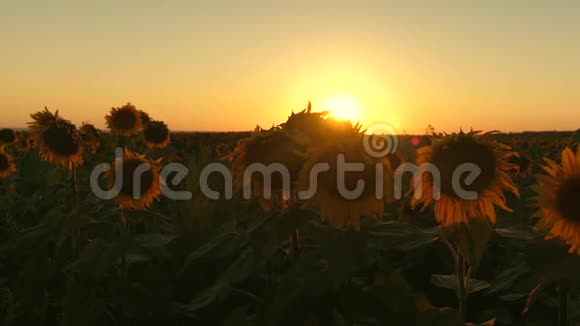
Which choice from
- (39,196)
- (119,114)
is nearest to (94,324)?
(39,196)

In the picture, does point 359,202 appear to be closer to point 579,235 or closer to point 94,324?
point 579,235

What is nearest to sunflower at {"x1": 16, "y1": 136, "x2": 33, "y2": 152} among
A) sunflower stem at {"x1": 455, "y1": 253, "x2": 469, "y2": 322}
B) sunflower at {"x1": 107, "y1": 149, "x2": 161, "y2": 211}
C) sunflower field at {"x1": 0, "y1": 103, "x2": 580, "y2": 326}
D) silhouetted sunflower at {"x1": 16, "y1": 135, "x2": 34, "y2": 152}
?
silhouetted sunflower at {"x1": 16, "y1": 135, "x2": 34, "y2": 152}

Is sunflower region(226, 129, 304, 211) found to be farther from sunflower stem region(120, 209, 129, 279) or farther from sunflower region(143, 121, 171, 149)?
sunflower region(143, 121, 171, 149)

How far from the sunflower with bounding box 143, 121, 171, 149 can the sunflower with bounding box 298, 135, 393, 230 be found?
9282 mm

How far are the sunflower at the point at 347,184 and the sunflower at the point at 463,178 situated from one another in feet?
0.78

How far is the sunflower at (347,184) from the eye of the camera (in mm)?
2492

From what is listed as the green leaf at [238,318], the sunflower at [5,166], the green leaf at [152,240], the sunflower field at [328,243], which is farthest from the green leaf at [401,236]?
the sunflower at [5,166]

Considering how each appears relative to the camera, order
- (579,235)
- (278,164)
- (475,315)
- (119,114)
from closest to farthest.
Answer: (579,235), (278,164), (475,315), (119,114)

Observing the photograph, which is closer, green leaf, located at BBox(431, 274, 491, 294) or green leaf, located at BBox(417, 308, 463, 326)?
green leaf, located at BBox(417, 308, 463, 326)

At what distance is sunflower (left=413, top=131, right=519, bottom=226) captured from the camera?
260cm

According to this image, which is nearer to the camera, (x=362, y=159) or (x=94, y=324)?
(x=362, y=159)

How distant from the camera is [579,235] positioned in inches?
92.4

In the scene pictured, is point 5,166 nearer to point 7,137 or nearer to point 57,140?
point 57,140

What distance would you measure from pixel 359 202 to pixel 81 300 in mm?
1817
